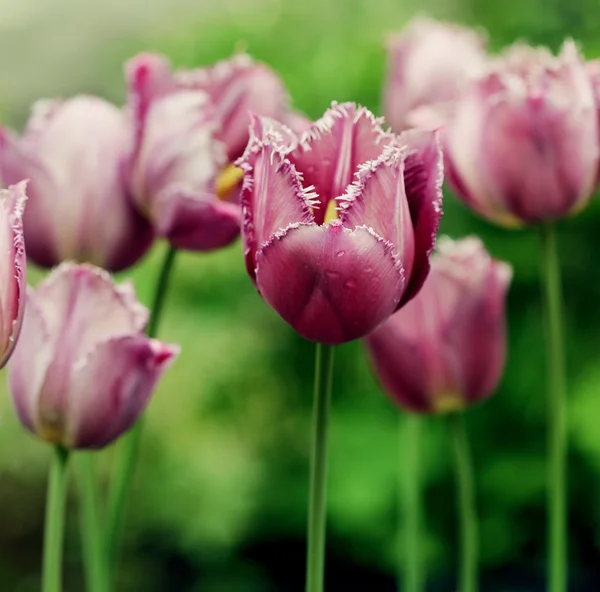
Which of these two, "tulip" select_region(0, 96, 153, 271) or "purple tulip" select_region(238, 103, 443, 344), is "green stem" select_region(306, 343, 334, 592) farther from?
"tulip" select_region(0, 96, 153, 271)

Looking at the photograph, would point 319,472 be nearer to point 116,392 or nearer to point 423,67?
point 116,392

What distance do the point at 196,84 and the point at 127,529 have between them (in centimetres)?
126

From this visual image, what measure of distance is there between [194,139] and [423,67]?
0.17 m

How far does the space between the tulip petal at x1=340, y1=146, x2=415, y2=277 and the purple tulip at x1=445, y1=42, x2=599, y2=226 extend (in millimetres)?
136

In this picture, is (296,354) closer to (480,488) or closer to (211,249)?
(480,488)

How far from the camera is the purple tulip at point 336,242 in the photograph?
0.24m

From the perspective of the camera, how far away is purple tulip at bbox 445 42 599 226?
1.20 feet

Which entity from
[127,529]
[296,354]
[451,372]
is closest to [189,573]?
[127,529]

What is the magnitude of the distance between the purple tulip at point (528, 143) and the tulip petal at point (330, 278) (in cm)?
15

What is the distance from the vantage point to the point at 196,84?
0.38m

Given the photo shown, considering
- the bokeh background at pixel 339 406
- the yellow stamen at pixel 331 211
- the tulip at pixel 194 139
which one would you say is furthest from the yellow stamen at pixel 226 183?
the bokeh background at pixel 339 406

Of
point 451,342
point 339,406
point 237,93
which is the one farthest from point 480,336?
point 339,406

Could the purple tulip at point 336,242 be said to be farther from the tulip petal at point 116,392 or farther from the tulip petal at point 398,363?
the tulip petal at point 398,363

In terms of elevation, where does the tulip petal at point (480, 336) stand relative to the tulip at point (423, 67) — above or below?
below
